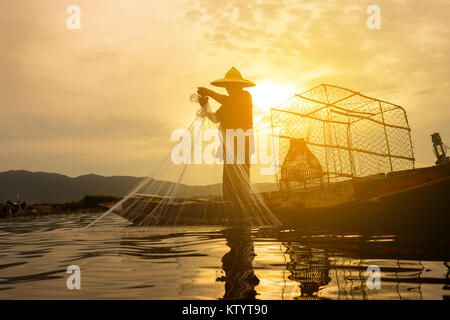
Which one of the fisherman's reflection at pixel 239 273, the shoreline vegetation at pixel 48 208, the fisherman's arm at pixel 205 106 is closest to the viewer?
the fisherman's reflection at pixel 239 273

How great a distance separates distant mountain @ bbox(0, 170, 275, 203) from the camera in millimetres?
136625

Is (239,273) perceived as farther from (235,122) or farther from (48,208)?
(48,208)

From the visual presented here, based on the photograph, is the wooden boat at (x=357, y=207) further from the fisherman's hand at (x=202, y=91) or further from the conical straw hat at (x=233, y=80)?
the conical straw hat at (x=233, y=80)

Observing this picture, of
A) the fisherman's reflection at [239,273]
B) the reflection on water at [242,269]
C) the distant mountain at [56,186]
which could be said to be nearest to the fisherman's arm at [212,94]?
the reflection on water at [242,269]

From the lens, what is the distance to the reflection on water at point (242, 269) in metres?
3.11

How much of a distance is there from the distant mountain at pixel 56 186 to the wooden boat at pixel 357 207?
121000 mm

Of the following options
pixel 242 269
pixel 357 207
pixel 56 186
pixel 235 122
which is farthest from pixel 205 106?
pixel 56 186

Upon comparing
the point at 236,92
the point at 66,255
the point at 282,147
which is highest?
the point at 236,92

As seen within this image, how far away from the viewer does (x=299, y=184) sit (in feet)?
36.9

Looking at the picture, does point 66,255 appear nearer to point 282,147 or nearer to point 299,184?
point 282,147

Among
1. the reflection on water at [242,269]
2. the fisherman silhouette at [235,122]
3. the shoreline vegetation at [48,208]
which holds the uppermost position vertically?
the fisherman silhouette at [235,122]
